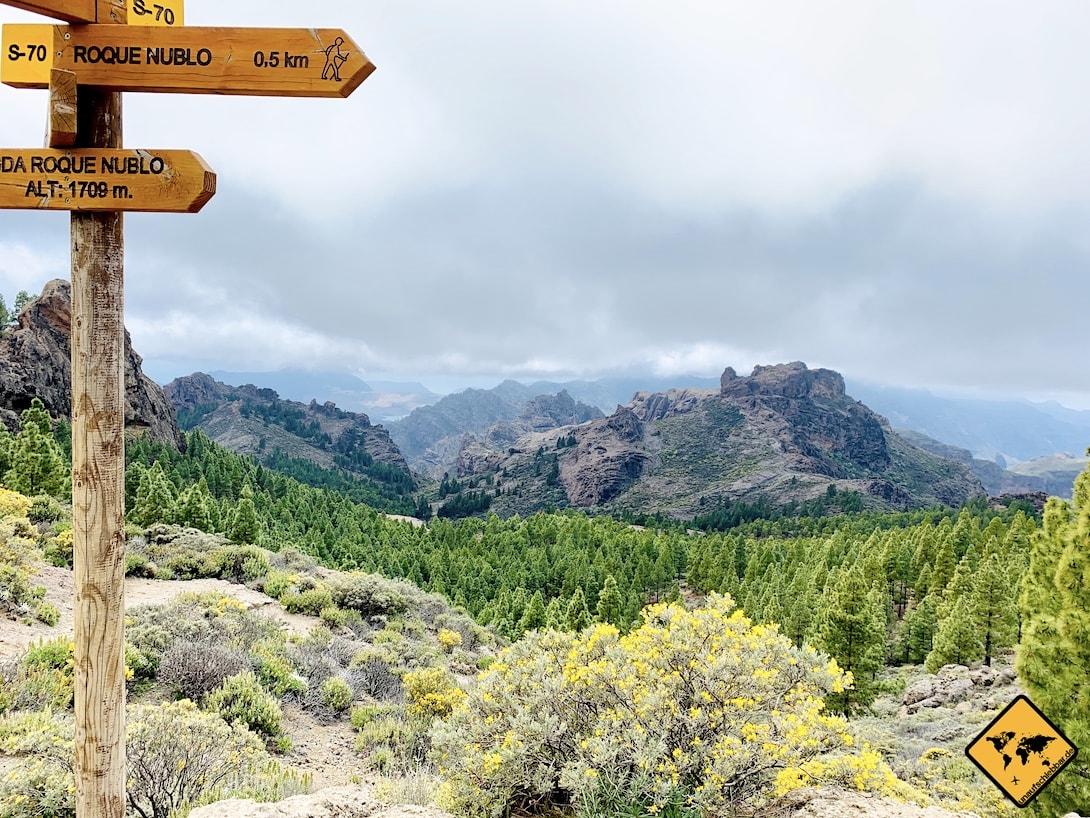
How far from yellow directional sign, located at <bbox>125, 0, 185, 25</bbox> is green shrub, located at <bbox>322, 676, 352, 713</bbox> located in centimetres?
1044

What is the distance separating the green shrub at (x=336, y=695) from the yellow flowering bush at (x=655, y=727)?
543 cm

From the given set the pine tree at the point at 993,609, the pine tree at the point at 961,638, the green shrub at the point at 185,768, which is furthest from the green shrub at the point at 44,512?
the pine tree at the point at 993,609

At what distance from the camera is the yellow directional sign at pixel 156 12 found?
405cm

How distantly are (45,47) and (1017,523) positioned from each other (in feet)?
190

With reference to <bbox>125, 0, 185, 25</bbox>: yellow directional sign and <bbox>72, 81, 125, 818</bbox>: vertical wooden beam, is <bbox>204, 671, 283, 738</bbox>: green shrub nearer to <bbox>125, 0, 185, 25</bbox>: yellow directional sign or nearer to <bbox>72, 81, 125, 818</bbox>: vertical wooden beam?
<bbox>72, 81, 125, 818</bbox>: vertical wooden beam

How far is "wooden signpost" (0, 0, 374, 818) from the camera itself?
378cm

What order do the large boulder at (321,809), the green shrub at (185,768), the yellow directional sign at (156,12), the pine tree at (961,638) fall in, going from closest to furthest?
the yellow directional sign at (156,12) → the large boulder at (321,809) → the green shrub at (185,768) → the pine tree at (961,638)

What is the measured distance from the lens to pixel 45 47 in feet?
12.6

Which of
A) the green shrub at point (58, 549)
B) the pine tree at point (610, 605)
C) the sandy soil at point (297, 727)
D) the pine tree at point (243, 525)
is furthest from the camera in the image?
the pine tree at point (610, 605)

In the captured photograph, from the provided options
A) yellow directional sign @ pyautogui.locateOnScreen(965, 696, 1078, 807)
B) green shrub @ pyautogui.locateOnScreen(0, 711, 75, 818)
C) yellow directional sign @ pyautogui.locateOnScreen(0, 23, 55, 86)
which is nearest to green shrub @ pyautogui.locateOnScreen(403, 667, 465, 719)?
green shrub @ pyautogui.locateOnScreen(0, 711, 75, 818)

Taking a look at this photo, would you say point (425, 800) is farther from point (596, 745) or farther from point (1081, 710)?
point (1081, 710)

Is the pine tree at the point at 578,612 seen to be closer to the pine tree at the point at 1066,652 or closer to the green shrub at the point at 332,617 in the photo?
the green shrub at the point at 332,617

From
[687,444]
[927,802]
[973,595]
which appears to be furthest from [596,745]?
[687,444]

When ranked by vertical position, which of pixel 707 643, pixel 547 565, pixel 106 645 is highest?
pixel 106 645
